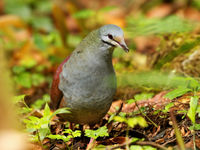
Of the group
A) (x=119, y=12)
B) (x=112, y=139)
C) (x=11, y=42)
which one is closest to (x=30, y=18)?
(x=11, y=42)

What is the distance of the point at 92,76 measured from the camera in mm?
3617

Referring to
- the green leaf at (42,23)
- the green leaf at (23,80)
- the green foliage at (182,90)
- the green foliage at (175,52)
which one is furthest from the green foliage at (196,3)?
the green foliage at (182,90)

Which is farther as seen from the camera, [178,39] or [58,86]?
[178,39]

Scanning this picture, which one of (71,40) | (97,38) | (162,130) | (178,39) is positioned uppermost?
(71,40)

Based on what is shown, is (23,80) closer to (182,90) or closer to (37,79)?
(37,79)

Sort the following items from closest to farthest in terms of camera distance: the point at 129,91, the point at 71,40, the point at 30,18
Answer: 1. the point at 129,91
2. the point at 71,40
3. the point at 30,18

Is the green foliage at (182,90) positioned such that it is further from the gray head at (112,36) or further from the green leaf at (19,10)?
the green leaf at (19,10)

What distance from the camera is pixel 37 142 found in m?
3.57

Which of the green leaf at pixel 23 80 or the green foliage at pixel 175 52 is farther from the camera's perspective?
the green leaf at pixel 23 80

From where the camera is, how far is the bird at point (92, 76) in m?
3.56

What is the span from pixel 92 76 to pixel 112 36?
1.65 ft

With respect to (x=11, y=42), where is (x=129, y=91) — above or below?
below

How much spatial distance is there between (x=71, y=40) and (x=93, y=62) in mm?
5297

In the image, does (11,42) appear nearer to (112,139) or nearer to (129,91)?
(129,91)
